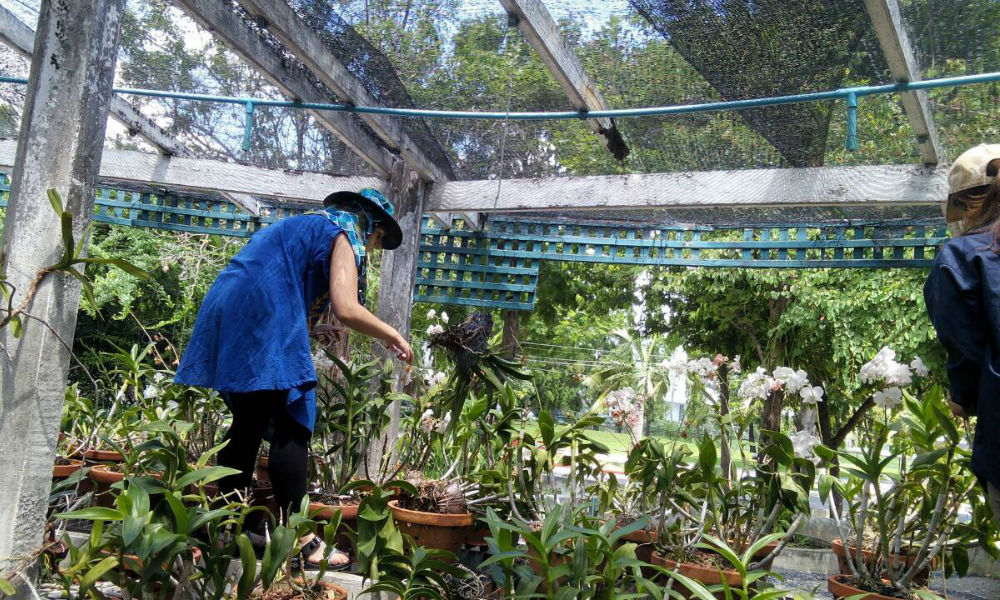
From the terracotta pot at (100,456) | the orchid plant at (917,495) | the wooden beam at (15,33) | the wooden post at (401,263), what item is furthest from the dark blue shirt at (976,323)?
the wooden beam at (15,33)

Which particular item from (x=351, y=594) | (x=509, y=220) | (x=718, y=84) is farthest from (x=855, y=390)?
(x=351, y=594)

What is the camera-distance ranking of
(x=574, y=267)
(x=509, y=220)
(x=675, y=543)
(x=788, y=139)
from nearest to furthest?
(x=675, y=543) → (x=788, y=139) → (x=509, y=220) → (x=574, y=267)

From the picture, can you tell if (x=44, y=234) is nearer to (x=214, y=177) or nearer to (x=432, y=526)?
(x=432, y=526)

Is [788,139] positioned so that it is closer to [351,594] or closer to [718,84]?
[718,84]

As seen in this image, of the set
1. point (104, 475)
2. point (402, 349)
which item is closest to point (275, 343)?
point (402, 349)

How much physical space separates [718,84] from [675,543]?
5.79ft

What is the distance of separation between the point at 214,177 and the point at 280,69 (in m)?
1.65

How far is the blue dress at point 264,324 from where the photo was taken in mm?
1971

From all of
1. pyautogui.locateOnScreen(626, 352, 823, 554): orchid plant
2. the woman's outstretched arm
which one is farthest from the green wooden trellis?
the woman's outstretched arm

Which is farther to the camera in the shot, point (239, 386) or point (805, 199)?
point (805, 199)

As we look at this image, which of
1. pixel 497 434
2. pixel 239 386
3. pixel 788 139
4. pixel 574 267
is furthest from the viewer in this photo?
pixel 574 267

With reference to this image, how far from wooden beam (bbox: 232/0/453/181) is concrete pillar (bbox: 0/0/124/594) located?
0.95 m

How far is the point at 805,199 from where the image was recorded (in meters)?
3.40

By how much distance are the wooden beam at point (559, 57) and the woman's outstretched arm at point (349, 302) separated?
42.1 inches
